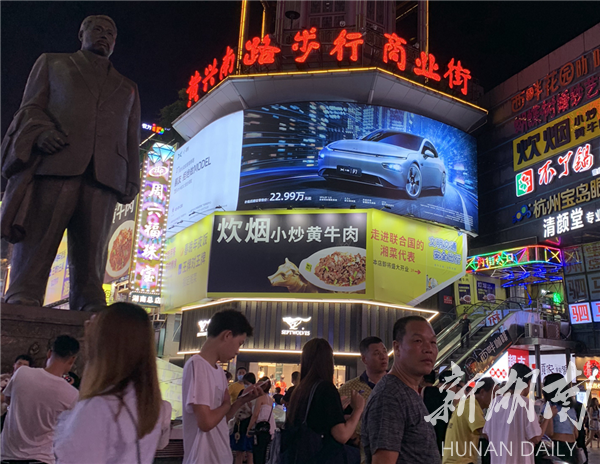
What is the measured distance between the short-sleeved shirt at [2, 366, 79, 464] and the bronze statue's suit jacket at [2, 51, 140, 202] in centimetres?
260

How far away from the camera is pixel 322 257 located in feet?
61.2

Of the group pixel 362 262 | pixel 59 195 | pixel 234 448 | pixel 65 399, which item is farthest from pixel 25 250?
pixel 362 262

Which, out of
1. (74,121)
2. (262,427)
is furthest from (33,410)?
(262,427)

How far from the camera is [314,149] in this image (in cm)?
1902

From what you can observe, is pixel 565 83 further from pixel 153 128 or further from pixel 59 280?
pixel 59 280

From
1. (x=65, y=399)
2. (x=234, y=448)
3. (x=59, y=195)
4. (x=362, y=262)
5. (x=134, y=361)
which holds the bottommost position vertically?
(x=234, y=448)

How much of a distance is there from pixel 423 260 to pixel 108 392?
18417 millimetres

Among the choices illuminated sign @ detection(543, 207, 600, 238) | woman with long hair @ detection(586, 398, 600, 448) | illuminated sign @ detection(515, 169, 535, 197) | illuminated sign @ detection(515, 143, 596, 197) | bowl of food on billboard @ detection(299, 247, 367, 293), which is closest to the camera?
woman with long hair @ detection(586, 398, 600, 448)

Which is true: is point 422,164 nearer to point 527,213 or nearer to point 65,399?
point 527,213

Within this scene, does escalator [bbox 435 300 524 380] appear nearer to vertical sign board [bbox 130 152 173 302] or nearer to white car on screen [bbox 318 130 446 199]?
white car on screen [bbox 318 130 446 199]

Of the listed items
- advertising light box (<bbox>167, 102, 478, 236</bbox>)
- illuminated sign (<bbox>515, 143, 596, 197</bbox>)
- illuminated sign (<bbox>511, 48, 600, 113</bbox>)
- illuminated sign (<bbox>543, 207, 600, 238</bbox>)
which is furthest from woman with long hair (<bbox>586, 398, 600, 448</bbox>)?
illuminated sign (<bbox>511, 48, 600, 113</bbox>)

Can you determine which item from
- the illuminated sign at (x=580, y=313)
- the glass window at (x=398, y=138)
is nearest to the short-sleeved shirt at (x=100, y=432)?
the glass window at (x=398, y=138)

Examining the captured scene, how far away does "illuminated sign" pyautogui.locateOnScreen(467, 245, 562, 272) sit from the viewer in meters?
19.0

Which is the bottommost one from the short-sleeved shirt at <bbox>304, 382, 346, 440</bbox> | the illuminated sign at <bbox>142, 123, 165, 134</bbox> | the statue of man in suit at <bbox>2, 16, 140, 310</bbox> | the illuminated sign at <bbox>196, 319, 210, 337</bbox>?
the short-sleeved shirt at <bbox>304, 382, 346, 440</bbox>
